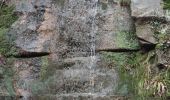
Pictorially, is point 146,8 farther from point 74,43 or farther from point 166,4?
point 74,43

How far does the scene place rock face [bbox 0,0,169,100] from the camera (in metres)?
7.24

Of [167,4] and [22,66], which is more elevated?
[167,4]

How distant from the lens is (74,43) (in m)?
7.86

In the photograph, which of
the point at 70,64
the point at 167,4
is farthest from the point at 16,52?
the point at 167,4

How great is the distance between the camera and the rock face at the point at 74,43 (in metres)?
7.24

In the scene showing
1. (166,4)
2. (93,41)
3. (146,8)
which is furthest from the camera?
(166,4)

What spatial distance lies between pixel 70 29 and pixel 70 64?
0.79m

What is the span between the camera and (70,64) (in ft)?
24.7

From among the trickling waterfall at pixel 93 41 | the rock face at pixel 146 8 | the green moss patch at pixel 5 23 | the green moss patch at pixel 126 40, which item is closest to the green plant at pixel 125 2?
the rock face at pixel 146 8

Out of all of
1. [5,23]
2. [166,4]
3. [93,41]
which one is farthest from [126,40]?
[5,23]

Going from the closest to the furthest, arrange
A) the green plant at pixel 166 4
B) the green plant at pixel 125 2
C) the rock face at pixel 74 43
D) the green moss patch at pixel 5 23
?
the rock face at pixel 74 43 < the green moss patch at pixel 5 23 < the green plant at pixel 166 4 < the green plant at pixel 125 2

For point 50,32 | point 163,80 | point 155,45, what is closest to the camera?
point 163,80

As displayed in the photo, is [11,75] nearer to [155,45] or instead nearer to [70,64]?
[70,64]

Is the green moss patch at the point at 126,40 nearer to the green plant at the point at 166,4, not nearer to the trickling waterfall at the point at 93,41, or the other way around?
the trickling waterfall at the point at 93,41
